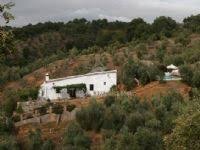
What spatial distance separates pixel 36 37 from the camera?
452ft

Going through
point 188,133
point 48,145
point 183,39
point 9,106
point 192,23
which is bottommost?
point 48,145

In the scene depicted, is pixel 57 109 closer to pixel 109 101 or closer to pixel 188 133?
pixel 109 101

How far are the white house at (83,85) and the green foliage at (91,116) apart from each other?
13.9 m

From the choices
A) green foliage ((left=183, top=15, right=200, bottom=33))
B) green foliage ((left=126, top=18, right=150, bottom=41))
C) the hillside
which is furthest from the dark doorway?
green foliage ((left=183, top=15, right=200, bottom=33))

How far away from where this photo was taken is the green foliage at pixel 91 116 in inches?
2096

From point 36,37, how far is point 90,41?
16.6 metres

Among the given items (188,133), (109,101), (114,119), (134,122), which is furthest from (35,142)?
(188,133)

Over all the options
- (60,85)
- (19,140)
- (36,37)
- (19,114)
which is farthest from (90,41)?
(19,140)

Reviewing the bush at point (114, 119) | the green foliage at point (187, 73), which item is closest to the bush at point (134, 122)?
the bush at point (114, 119)

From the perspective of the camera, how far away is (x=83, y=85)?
6912 centimetres

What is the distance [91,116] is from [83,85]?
1622 centimetres

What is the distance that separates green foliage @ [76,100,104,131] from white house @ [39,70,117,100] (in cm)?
1386

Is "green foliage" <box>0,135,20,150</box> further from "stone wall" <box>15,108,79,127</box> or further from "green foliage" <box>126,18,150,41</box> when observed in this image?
"green foliage" <box>126,18,150,41</box>

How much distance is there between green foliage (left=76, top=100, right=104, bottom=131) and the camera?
53.2 meters
